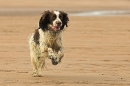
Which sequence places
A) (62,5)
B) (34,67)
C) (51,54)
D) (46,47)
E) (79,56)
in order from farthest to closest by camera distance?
1. (62,5)
2. (79,56)
3. (34,67)
4. (46,47)
5. (51,54)

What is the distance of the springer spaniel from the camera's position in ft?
38.8

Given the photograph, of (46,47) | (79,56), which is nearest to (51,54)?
(46,47)

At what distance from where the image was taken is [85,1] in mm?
45594

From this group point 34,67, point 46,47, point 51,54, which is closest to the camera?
point 51,54

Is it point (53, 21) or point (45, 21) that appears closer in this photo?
point (53, 21)

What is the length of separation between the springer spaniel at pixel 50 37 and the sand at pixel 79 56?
1.52 ft

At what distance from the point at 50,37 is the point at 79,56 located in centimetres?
387

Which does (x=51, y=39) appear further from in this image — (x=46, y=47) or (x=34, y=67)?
(x=34, y=67)

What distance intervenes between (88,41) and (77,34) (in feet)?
6.93

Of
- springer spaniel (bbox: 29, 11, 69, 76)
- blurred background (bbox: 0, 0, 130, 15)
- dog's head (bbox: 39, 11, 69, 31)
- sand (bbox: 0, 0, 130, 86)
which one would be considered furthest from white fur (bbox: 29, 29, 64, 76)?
blurred background (bbox: 0, 0, 130, 15)

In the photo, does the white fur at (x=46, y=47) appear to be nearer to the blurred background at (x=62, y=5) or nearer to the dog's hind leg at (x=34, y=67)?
the dog's hind leg at (x=34, y=67)

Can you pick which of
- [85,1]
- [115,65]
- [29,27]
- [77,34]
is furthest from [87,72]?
[85,1]

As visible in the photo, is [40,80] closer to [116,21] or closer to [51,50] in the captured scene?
[51,50]

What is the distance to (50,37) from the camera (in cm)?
Result: 1204
